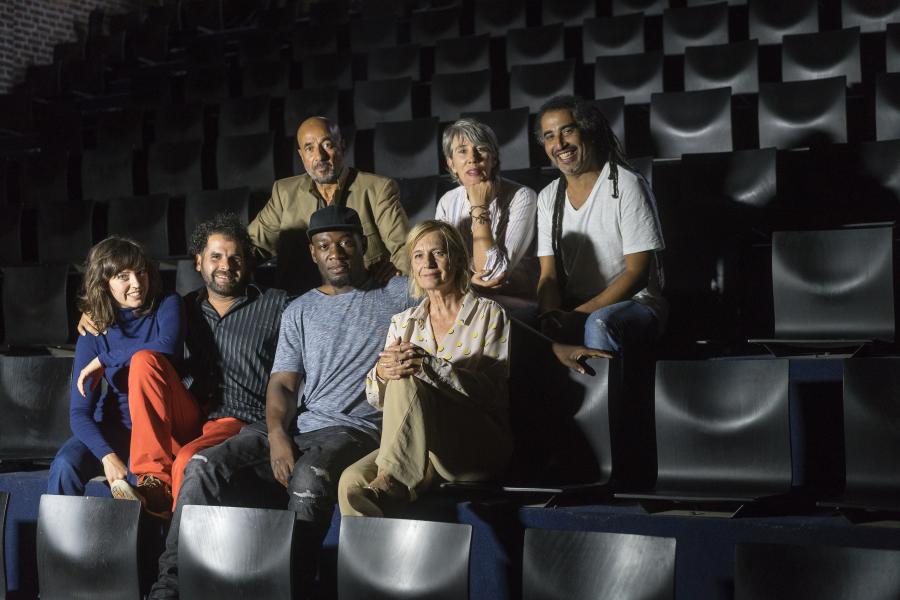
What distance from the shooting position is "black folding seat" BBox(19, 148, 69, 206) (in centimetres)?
446

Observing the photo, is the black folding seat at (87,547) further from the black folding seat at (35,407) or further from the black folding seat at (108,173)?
the black folding seat at (108,173)

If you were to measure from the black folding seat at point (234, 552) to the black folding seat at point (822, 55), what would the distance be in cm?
295

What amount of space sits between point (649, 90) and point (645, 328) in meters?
2.03

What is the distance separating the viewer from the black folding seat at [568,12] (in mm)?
5039

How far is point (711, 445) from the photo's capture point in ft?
7.27

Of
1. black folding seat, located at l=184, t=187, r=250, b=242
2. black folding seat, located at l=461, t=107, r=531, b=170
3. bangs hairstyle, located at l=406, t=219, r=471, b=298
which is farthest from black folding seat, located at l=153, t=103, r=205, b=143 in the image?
bangs hairstyle, located at l=406, t=219, r=471, b=298

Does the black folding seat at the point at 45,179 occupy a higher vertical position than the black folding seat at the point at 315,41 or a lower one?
lower

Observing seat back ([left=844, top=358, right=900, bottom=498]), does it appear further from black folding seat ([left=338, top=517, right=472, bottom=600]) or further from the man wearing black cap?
the man wearing black cap

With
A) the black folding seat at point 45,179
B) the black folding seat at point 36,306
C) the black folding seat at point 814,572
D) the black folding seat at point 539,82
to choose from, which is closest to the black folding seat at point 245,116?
the black folding seat at point 45,179

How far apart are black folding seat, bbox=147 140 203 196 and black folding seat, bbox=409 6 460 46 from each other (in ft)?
4.84

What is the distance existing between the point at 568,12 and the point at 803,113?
182 centimetres

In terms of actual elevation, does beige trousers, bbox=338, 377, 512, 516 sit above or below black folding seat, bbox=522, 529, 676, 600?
above

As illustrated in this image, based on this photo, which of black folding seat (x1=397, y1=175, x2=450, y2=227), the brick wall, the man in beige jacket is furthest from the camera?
the brick wall

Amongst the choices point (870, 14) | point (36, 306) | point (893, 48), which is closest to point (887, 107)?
point (893, 48)
